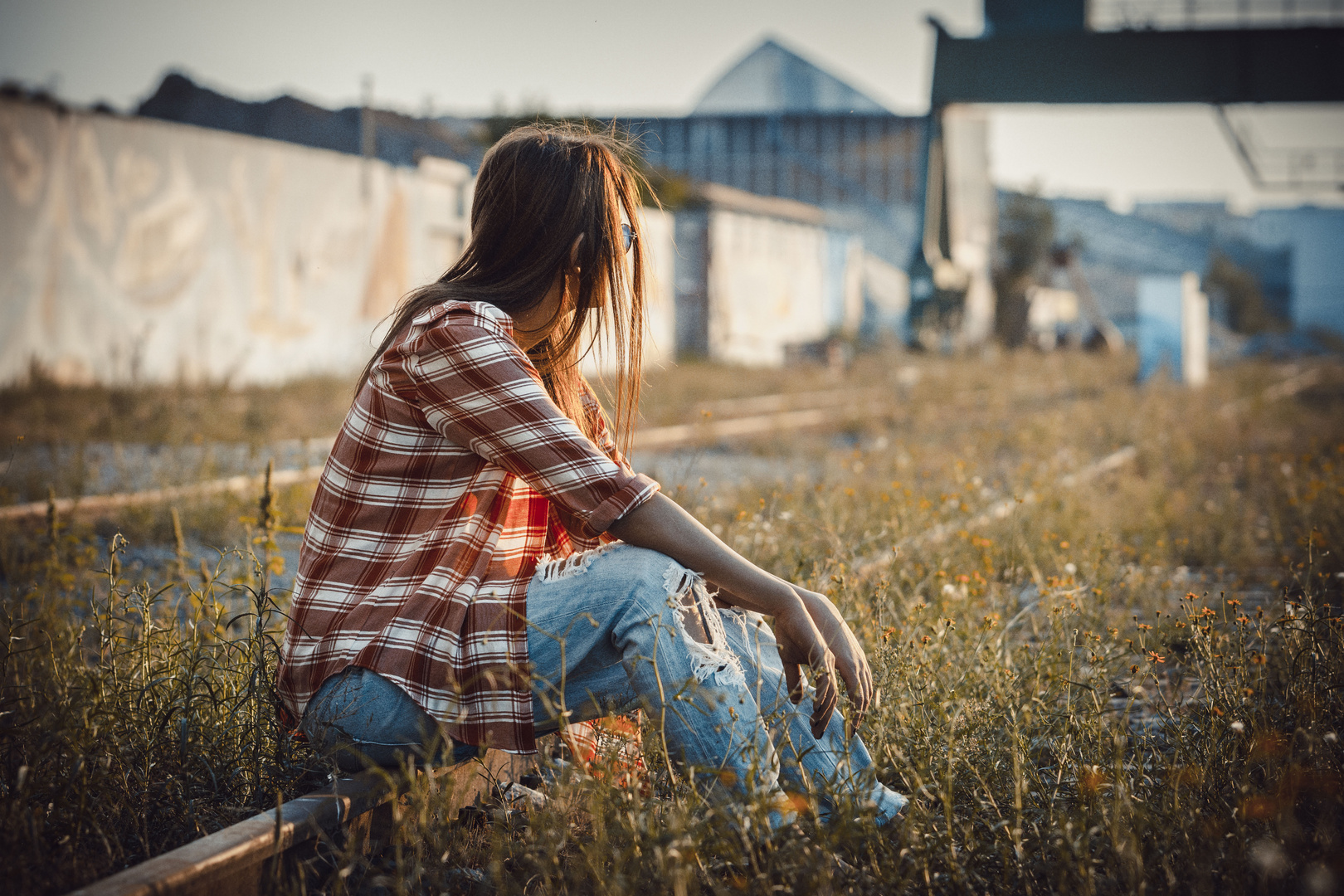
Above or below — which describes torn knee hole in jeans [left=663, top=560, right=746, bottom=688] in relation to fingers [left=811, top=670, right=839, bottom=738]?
above

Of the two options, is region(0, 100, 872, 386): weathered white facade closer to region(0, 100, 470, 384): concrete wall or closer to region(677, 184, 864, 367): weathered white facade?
region(0, 100, 470, 384): concrete wall

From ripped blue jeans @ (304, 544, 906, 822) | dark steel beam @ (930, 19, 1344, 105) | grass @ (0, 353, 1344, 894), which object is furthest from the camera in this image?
dark steel beam @ (930, 19, 1344, 105)

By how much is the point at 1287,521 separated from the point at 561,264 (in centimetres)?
476

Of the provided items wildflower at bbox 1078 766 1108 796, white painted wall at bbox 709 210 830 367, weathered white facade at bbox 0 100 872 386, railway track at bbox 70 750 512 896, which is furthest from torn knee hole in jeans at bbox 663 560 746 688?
white painted wall at bbox 709 210 830 367

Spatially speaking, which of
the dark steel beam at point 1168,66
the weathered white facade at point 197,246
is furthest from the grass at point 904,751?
the dark steel beam at point 1168,66

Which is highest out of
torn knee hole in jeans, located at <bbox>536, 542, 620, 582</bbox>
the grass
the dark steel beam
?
the dark steel beam

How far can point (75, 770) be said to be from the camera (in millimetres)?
1907

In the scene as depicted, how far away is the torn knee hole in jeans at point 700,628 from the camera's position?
197 cm

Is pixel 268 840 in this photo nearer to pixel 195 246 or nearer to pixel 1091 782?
pixel 1091 782

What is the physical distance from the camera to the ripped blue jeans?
1932 millimetres

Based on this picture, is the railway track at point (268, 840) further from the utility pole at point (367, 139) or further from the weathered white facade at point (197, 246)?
the utility pole at point (367, 139)

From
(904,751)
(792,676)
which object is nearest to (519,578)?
(792,676)

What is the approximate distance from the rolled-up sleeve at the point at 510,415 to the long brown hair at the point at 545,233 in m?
0.15

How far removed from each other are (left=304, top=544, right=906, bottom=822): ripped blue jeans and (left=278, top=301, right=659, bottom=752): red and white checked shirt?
0.20ft
